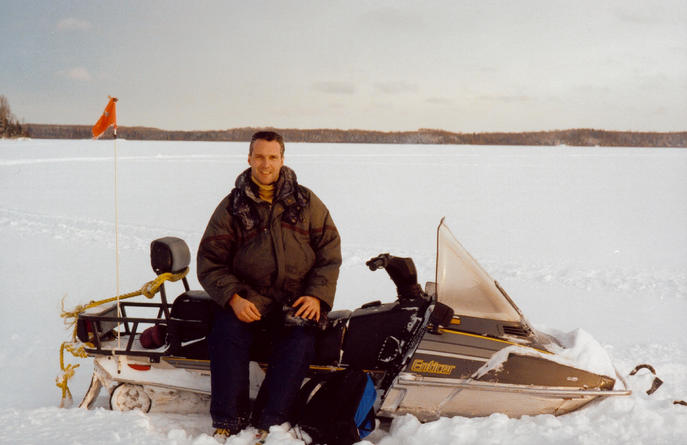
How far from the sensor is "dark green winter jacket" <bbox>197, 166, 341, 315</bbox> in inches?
121

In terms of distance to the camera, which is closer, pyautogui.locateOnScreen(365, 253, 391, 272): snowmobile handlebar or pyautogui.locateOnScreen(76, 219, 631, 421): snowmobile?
pyautogui.locateOnScreen(76, 219, 631, 421): snowmobile

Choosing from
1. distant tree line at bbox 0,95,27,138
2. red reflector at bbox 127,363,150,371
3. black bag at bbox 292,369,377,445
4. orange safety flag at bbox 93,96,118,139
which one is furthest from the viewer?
distant tree line at bbox 0,95,27,138

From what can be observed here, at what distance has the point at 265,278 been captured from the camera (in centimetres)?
310

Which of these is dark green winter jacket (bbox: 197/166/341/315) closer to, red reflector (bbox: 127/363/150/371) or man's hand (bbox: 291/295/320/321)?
man's hand (bbox: 291/295/320/321)

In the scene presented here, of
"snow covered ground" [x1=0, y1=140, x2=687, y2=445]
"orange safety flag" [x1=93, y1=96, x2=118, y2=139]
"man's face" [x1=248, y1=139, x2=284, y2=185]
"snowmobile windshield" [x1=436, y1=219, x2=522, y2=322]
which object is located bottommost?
"snow covered ground" [x1=0, y1=140, x2=687, y2=445]

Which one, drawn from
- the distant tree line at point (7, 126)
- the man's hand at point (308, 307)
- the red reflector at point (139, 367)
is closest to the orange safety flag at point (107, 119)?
the red reflector at point (139, 367)

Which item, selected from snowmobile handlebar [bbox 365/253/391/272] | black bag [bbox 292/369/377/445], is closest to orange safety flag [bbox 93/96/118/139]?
snowmobile handlebar [bbox 365/253/391/272]

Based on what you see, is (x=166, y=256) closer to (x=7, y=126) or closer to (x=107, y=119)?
(x=107, y=119)

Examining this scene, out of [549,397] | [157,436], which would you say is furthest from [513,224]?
[157,436]

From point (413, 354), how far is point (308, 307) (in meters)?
0.62

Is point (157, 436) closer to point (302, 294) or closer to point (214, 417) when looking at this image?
point (214, 417)

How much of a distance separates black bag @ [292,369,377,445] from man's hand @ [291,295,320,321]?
1.12 feet

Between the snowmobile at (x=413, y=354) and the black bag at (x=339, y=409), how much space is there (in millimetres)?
140

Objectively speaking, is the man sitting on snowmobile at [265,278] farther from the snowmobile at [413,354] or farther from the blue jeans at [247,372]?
the snowmobile at [413,354]
